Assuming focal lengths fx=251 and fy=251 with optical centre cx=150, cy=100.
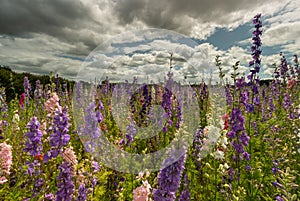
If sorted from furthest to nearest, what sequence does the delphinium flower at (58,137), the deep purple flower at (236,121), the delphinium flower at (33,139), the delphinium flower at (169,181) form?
the deep purple flower at (236,121) → the delphinium flower at (33,139) → the delphinium flower at (58,137) → the delphinium flower at (169,181)

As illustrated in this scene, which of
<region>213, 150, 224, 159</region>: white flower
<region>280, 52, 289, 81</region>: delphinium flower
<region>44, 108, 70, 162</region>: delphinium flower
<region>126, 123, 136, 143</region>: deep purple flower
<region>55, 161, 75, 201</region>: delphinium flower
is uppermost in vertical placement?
<region>280, 52, 289, 81</region>: delphinium flower

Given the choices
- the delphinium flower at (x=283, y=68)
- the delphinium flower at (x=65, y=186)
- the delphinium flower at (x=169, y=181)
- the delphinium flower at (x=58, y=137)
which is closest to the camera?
the delphinium flower at (x=169, y=181)

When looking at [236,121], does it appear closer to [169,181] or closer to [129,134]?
[169,181]

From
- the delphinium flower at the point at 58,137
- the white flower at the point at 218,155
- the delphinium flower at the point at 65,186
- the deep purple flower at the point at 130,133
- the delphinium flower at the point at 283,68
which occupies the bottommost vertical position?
the delphinium flower at the point at 65,186

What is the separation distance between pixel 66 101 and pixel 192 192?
18.2ft

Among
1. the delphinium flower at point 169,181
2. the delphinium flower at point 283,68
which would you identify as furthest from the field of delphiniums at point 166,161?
the delphinium flower at point 283,68

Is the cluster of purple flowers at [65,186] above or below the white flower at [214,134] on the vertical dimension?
below

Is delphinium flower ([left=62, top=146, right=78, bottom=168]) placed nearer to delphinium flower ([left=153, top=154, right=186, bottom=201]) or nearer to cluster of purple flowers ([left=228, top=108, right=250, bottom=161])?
delphinium flower ([left=153, top=154, right=186, bottom=201])

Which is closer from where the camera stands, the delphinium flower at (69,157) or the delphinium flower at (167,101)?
the delphinium flower at (69,157)

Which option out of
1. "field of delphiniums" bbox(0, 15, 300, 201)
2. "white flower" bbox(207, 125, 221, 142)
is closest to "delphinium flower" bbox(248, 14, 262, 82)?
"field of delphiniums" bbox(0, 15, 300, 201)

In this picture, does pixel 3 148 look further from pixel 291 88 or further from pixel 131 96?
pixel 291 88

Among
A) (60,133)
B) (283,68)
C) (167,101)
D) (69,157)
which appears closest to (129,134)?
(167,101)

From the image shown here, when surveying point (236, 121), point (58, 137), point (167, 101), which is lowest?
point (58, 137)

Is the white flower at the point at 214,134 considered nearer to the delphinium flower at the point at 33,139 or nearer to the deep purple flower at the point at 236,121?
the deep purple flower at the point at 236,121
